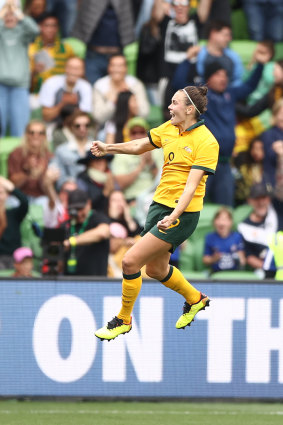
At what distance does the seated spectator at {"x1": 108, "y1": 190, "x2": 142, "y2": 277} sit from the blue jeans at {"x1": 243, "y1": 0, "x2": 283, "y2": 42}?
3983 mm

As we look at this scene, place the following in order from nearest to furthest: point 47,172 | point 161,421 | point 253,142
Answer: point 161,421, point 47,172, point 253,142

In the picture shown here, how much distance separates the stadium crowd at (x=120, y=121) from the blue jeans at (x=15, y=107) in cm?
1

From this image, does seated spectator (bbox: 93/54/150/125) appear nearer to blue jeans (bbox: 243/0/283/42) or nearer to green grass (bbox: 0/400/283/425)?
blue jeans (bbox: 243/0/283/42)

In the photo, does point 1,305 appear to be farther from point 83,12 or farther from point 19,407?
point 83,12

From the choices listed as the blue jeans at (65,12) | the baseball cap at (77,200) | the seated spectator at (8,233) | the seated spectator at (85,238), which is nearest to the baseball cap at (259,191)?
the seated spectator at (85,238)

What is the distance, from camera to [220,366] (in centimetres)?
1108

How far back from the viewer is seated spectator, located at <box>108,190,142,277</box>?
1191cm

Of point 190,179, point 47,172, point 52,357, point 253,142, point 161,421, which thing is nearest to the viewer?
point 190,179

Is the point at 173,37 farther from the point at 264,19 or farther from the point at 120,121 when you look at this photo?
the point at 264,19

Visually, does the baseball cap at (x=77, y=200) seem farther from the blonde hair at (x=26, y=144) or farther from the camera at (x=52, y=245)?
the blonde hair at (x=26, y=144)

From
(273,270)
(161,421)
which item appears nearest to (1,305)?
(161,421)

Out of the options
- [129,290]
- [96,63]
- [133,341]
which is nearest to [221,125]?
[96,63]

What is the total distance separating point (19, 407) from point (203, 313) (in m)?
2.14

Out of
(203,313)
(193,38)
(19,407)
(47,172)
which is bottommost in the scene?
(19,407)
